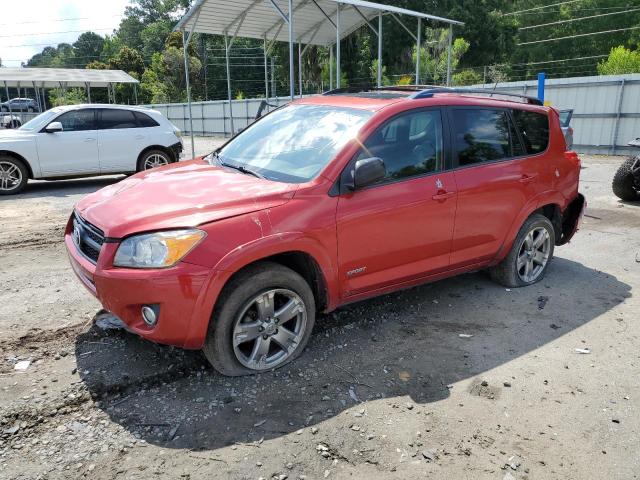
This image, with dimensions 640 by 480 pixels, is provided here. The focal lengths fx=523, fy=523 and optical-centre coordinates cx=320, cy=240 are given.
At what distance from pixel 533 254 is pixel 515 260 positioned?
297mm

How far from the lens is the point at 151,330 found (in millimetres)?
3076

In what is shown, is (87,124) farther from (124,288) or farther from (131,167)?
(124,288)

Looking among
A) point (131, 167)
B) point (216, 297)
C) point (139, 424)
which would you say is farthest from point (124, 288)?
point (131, 167)

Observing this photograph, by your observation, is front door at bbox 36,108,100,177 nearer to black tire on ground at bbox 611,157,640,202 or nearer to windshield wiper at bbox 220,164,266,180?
windshield wiper at bbox 220,164,266,180

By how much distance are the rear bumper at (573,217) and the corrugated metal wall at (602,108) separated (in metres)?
12.4

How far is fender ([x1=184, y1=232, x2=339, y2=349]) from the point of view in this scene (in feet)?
9.97

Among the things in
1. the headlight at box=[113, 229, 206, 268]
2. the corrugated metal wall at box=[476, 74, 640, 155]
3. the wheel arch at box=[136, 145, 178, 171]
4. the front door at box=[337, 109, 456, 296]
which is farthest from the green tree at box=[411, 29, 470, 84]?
the headlight at box=[113, 229, 206, 268]

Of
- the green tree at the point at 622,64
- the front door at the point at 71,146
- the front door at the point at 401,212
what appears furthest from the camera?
the green tree at the point at 622,64

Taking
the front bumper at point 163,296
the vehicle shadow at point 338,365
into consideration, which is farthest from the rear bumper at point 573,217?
the front bumper at point 163,296

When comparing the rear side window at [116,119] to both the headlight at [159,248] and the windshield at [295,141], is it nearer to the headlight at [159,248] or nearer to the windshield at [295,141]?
the windshield at [295,141]

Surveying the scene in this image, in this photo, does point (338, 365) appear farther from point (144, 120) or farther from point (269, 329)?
point (144, 120)

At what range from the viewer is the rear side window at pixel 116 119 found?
10.8m

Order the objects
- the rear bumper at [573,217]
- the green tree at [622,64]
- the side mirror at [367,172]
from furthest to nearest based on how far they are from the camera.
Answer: the green tree at [622,64] < the rear bumper at [573,217] < the side mirror at [367,172]

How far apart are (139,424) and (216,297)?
82 cm
